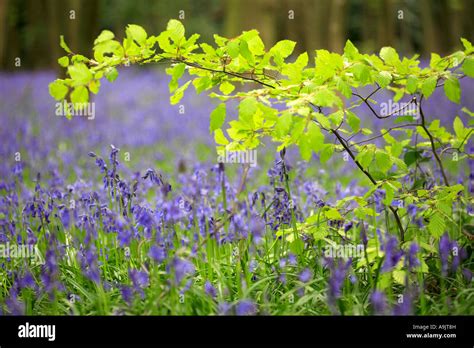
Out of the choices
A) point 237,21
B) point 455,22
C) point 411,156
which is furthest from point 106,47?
point 455,22

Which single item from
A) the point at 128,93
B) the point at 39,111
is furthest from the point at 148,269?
the point at 128,93

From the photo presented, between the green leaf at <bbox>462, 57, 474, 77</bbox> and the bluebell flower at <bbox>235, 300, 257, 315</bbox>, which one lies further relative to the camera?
the green leaf at <bbox>462, 57, 474, 77</bbox>

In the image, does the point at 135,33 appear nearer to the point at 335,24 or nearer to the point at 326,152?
the point at 326,152

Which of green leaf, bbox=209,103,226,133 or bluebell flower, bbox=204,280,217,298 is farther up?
green leaf, bbox=209,103,226,133

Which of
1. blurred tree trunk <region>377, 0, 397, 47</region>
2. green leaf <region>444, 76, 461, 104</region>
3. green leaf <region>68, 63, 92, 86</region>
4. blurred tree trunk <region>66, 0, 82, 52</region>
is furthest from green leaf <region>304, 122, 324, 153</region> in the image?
blurred tree trunk <region>377, 0, 397, 47</region>

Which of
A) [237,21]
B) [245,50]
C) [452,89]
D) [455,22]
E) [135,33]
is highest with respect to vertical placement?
[455,22]

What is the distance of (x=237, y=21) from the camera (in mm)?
10984

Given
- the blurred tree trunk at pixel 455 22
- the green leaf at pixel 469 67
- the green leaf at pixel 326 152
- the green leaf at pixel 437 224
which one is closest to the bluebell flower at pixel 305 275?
the green leaf at pixel 326 152

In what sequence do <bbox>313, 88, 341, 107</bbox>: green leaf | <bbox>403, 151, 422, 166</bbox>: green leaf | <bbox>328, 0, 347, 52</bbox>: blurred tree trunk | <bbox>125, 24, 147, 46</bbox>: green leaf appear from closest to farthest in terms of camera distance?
<bbox>313, 88, 341, 107</bbox>: green leaf → <bbox>125, 24, 147, 46</bbox>: green leaf → <bbox>403, 151, 422, 166</bbox>: green leaf → <bbox>328, 0, 347, 52</bbox>: blurred tree trunk

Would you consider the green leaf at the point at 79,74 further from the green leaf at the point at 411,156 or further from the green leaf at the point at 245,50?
the green leaf at the point at 411,156

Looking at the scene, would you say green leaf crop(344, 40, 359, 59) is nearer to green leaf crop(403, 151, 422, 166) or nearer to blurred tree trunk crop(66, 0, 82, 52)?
green leaf crop(403, 151, 422, 166)

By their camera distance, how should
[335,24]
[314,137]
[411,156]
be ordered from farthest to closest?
[335,24]
[411,156]
[314,137]

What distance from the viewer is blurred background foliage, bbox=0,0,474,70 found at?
36.1ft
